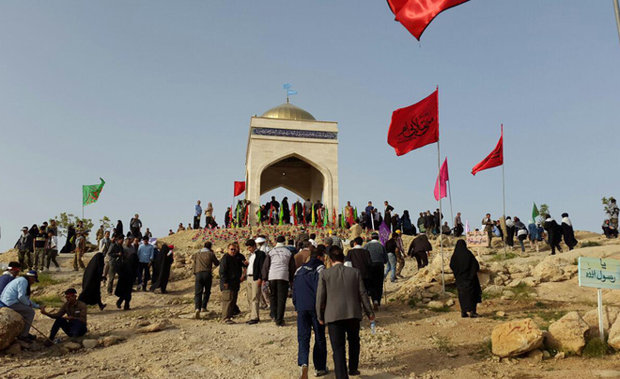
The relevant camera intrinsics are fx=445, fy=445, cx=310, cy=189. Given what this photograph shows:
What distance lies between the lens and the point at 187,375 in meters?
5.09

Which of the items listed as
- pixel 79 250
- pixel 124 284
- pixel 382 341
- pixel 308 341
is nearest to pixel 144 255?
pixel 124 284

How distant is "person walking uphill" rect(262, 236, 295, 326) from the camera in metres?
7.08

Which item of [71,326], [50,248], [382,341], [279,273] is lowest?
[382,341]

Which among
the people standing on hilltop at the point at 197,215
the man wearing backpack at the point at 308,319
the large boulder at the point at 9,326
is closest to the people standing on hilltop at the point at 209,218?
the people standing on hilltop at the point at 197,215

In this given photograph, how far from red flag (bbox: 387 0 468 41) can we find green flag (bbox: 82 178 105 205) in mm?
17417

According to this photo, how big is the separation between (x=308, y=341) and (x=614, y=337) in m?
3.53

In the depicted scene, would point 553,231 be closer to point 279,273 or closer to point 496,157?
point 496,157

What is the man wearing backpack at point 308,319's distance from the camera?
4.77 meters

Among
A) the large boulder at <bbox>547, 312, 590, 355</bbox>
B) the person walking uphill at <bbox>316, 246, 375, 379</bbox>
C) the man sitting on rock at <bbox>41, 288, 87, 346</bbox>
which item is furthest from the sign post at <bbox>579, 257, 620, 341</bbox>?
the man sitting on rock at <bbox>41, 288, 87, 346</bbox>

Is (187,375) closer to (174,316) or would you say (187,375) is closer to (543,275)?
(174,316)

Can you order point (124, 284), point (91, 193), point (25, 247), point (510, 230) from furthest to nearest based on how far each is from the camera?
1. point (91, 193)
2. point (510, 230)
3. point (25, 247)
4. point (124, 284)

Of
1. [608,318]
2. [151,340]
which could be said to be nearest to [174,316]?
[151,340]

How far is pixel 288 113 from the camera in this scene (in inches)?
1046

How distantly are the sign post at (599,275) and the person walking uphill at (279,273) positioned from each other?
406 cm
